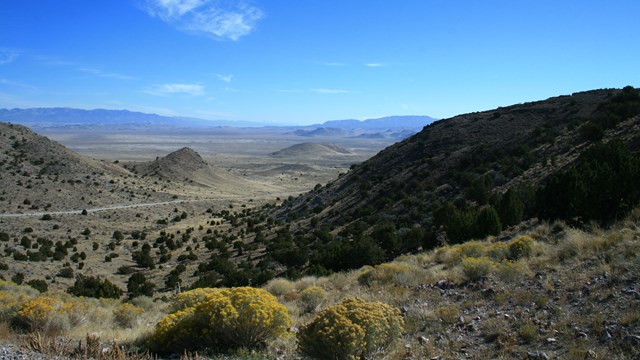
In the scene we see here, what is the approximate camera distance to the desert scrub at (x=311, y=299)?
36.1 ft

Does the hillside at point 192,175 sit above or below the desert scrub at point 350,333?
below

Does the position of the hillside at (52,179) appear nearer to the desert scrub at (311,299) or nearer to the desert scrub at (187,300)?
the desert scrub at (187,300)

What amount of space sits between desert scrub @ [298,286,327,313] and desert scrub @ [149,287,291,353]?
2.74 metres

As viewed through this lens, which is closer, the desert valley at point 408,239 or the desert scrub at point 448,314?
the desert valley at point 408,239

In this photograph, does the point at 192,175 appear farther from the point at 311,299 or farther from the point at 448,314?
the point at 448,314

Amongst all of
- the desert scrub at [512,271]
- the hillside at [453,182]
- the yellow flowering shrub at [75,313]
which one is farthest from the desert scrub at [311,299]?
the hillside at [453,182]

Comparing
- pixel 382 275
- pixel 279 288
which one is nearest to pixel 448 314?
pixel 382 275

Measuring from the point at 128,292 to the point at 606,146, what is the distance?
25608 millimetres

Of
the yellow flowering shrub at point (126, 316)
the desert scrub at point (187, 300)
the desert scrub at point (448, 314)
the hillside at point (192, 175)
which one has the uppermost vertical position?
the desert scrub at point (448, 314)

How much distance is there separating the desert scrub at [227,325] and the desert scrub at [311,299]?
274cm

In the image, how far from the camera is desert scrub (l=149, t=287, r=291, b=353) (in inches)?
301

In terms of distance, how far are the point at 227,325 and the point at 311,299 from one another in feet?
12.9

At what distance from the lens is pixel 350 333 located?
6.46m

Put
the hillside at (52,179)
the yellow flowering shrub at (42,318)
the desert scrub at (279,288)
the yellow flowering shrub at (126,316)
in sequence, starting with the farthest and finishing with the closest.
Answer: the hillside at (52,179), the desert scrub at (279,288), the yellow flowering shrub at (126,316), the yellow flowering shrub at (42,318)
